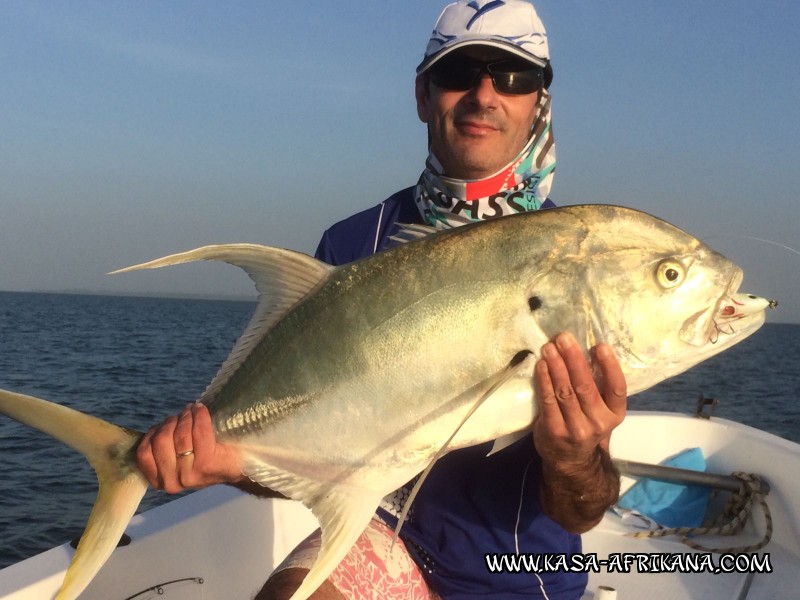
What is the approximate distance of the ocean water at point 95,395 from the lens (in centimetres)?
937

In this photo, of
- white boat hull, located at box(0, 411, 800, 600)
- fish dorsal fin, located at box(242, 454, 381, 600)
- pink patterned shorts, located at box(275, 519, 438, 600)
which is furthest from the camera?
white boat hull, located at box(0, 411, 800, 600)

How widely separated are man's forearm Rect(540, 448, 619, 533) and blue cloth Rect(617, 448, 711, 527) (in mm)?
3219

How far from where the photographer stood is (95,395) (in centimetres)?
1917

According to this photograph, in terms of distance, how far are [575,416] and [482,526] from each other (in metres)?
1.02

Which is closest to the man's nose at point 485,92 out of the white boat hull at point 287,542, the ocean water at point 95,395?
the white boat hull at point 287,542

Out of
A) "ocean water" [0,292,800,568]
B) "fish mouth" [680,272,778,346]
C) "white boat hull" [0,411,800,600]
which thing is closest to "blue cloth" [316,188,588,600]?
"fish mouth" [680,272,778,346]

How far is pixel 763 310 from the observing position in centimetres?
218

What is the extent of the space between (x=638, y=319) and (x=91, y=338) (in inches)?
1754

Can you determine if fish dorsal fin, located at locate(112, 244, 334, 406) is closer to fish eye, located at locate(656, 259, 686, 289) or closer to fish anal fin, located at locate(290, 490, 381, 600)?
fish anal fin, located at locate(290, 490, 381, 600)

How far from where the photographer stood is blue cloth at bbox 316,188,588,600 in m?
2.99

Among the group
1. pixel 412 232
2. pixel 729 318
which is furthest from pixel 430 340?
pixel 729 318

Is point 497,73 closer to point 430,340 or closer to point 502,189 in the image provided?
point 502,189

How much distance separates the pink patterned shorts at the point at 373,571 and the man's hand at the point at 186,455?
2.43ft

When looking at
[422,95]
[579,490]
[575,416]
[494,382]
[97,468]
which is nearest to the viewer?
[494,382]
